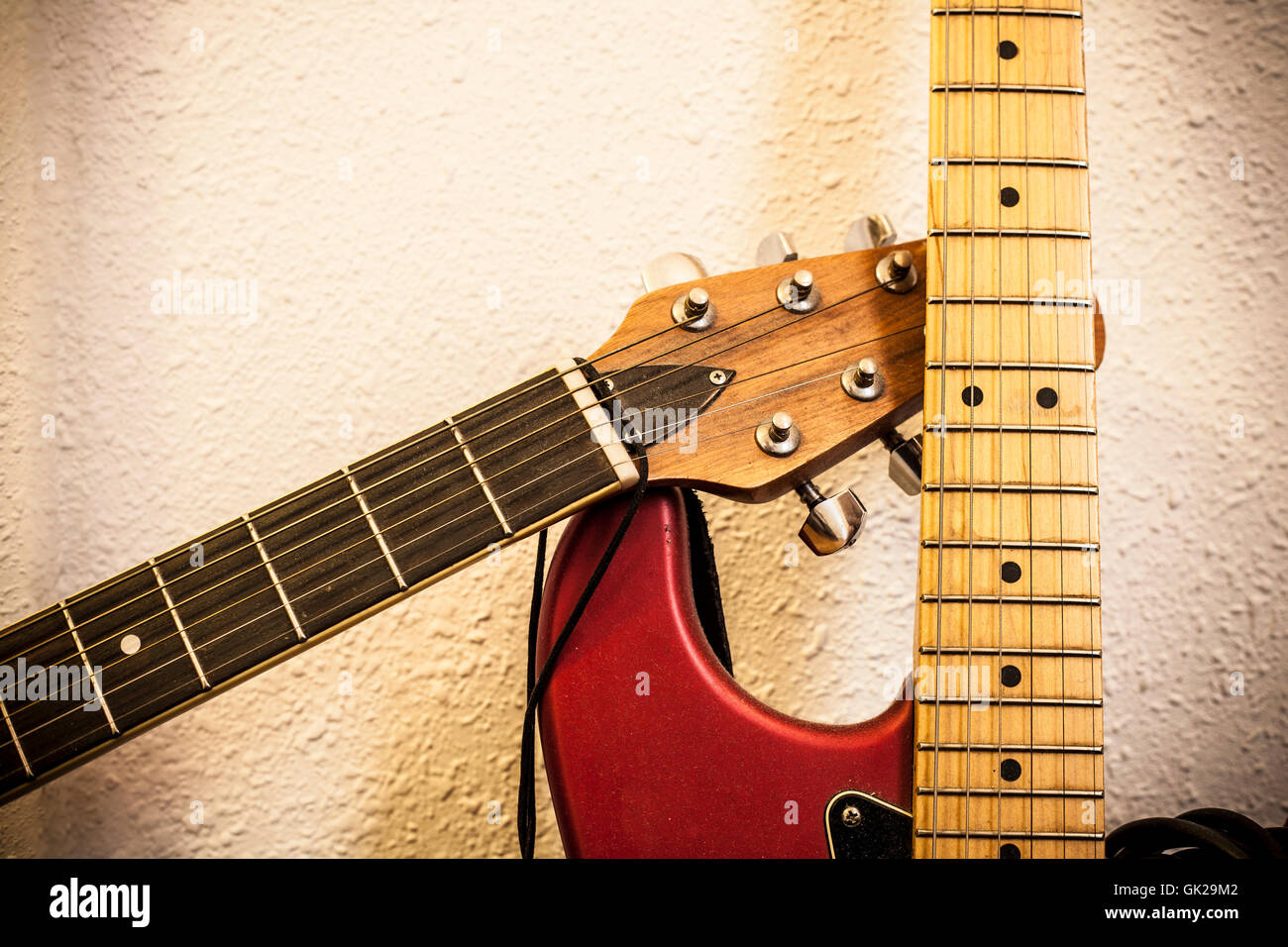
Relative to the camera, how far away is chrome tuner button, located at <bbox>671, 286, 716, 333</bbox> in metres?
0.46

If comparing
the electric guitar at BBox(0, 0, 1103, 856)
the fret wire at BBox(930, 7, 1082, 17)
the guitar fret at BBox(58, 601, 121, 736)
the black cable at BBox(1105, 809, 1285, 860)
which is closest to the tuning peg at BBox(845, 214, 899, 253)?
the electric guitar at BBox(0, 0, 1103, 856)

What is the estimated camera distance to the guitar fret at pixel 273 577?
43 centimetres

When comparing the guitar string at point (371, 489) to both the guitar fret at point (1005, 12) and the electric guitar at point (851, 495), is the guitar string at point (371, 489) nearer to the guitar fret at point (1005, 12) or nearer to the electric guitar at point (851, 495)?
the electric guitar at point (851, 495)

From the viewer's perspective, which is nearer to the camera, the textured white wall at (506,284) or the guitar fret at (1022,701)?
the guitar fret at (1022,701)

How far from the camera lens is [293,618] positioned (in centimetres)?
43

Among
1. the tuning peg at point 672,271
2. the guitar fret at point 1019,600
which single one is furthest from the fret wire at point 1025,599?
the tuning peg at point 672,271

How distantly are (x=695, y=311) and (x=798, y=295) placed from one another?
0.19 ft

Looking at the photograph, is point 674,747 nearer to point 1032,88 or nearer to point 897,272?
point 897,272

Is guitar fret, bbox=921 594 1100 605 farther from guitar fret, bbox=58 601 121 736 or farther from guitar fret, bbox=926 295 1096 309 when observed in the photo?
guitar fret, bbox=58 601 121 736

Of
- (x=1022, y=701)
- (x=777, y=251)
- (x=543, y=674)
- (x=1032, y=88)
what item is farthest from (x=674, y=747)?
(x=1032, y=88)

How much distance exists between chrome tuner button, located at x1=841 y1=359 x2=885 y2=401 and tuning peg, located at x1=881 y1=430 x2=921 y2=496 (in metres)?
0.03

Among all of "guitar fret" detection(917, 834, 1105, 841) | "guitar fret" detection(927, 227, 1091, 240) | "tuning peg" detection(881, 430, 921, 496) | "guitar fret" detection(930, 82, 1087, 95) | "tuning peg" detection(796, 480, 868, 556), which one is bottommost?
"guitar fret" detection(917, 834, 1105, 841)

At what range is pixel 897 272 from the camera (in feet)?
1.51

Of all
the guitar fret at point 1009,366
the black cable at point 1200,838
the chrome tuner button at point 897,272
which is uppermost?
the chrome tuner button at point 897,272
